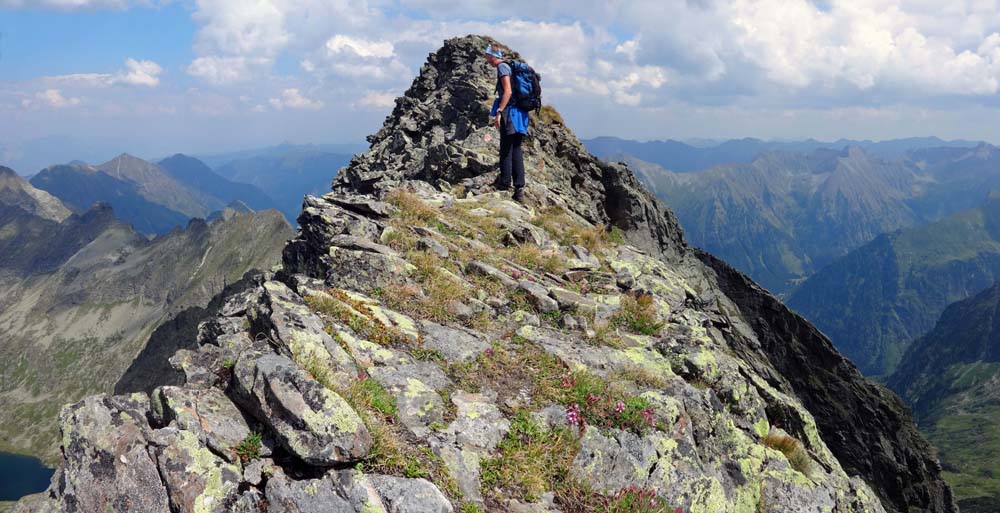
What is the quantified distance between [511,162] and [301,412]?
19.2m

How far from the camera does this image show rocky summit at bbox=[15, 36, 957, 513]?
7.95 metres

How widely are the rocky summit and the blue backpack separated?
15.1 feet

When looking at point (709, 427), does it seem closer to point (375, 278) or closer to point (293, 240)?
point (375, 278)

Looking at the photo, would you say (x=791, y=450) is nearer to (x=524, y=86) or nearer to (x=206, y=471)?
(x=206, y=471)

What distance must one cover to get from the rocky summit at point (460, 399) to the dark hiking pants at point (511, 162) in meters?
1.87

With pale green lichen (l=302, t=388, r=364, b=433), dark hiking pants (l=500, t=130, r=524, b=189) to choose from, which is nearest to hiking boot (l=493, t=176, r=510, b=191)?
dark hiking pants (l=500, t=130, r=524, b=189)

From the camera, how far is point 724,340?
789 inches

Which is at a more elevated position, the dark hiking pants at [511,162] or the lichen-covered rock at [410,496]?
the dark hiking pants at [511,162]

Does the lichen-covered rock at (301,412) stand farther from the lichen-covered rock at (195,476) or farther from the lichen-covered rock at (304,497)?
the lichen-covered rock at (195,476)

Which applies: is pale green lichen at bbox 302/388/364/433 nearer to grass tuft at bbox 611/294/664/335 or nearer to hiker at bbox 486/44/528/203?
grass tuft at bbox 611/294/664/335

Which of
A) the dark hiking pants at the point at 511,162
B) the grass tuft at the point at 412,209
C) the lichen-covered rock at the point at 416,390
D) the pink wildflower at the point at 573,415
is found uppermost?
the dark hiking pants at the point at 511,162

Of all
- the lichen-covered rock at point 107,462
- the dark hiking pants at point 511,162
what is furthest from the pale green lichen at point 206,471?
the dark hiking pants at point 511,162

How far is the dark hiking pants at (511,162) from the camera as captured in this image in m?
24.7

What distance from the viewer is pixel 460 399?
1090 centimetres
